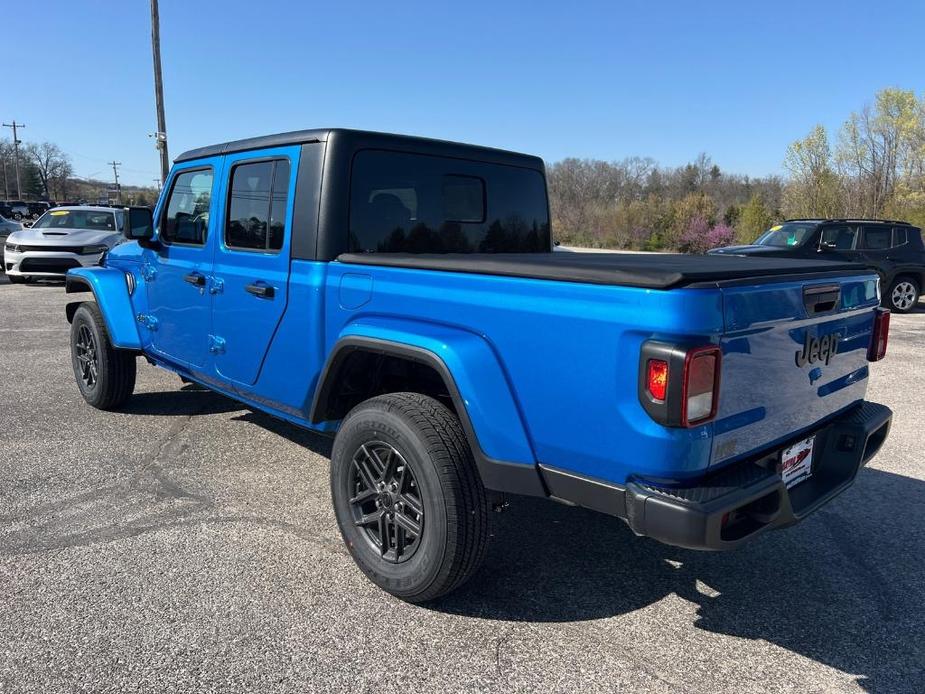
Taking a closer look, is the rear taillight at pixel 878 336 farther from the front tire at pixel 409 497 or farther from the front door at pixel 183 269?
the front door at pixel 183 269

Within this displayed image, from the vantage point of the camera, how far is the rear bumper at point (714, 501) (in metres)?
2.11

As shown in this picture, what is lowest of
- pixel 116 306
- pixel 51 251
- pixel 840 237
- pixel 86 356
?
pixel 86 356

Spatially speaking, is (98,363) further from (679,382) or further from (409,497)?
(679,382)

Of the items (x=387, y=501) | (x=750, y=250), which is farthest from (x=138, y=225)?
(x=750, y=250)

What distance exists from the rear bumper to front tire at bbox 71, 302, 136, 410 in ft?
13.3

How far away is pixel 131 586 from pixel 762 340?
2667mm

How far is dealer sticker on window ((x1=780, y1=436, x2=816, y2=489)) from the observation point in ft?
8.46

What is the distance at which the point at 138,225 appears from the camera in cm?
461

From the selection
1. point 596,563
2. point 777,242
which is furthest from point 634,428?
point 777,242

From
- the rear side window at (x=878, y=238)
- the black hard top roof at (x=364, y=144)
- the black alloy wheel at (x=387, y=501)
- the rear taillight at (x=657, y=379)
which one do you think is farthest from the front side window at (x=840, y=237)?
the rear taillight at (x=657, y=379)

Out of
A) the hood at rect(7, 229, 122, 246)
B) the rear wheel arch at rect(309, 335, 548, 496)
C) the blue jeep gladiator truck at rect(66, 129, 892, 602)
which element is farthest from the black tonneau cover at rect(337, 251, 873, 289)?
the hood at rect(7, 229, 122, 246)

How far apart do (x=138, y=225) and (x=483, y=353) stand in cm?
319

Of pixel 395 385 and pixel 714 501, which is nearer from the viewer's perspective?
pixel 714 501

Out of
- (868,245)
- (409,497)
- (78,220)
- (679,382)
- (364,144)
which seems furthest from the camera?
(78,220)
